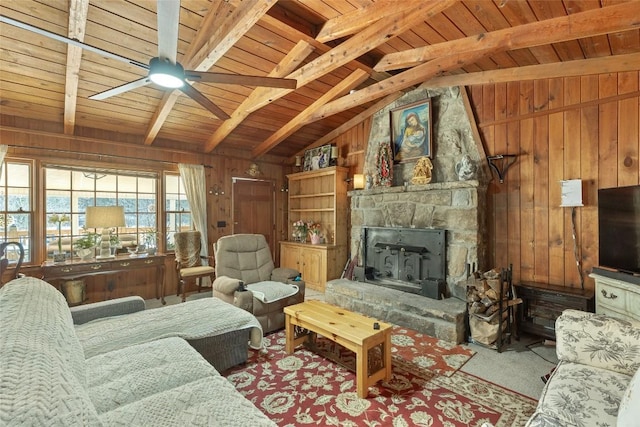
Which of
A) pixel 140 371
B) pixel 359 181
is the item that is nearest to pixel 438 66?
pixel 359 181

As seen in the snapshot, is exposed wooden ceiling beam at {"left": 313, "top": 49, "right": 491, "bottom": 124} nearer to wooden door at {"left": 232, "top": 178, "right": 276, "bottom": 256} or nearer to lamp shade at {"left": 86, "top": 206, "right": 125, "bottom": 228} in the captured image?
wooden door at {"left": 232, "top": 178, "right": 276, "bottom": 256}

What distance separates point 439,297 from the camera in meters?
3.67

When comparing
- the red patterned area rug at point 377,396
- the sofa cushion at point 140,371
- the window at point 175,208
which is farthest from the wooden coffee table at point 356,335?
the window at point 175,208

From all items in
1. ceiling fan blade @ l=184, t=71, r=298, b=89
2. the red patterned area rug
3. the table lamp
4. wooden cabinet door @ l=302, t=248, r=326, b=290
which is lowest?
the red patterned area rug

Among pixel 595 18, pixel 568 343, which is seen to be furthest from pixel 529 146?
pixel 568 343

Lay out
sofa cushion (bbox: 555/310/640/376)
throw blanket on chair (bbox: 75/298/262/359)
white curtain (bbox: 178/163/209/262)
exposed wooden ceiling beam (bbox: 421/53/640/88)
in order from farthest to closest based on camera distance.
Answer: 1. white curtain (bbox: 178/163/209/262)
2. exposed wooden ceiling beam (bbox: 421/53/640/88)
3. throw blanket on chair (bbox: 75/298/262/359)
4. sofa cushion (bbox: 555/310/640/376)

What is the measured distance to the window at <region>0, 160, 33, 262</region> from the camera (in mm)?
3816

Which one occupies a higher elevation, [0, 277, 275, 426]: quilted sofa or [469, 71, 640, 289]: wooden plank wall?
[469, 71, 640, 289]: wooden plank wall

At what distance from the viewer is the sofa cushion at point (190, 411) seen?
1.28m

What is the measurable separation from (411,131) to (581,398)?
3.59 meters

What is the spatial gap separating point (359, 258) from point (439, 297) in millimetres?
1426

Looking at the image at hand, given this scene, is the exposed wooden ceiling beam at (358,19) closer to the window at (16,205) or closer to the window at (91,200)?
the window at (91,200)

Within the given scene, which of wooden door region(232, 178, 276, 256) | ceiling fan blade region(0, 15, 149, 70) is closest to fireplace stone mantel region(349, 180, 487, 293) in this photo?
wooden door region(232, 178, 276, 256)

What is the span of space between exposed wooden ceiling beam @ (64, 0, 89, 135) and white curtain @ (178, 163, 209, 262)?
4.99 feet
